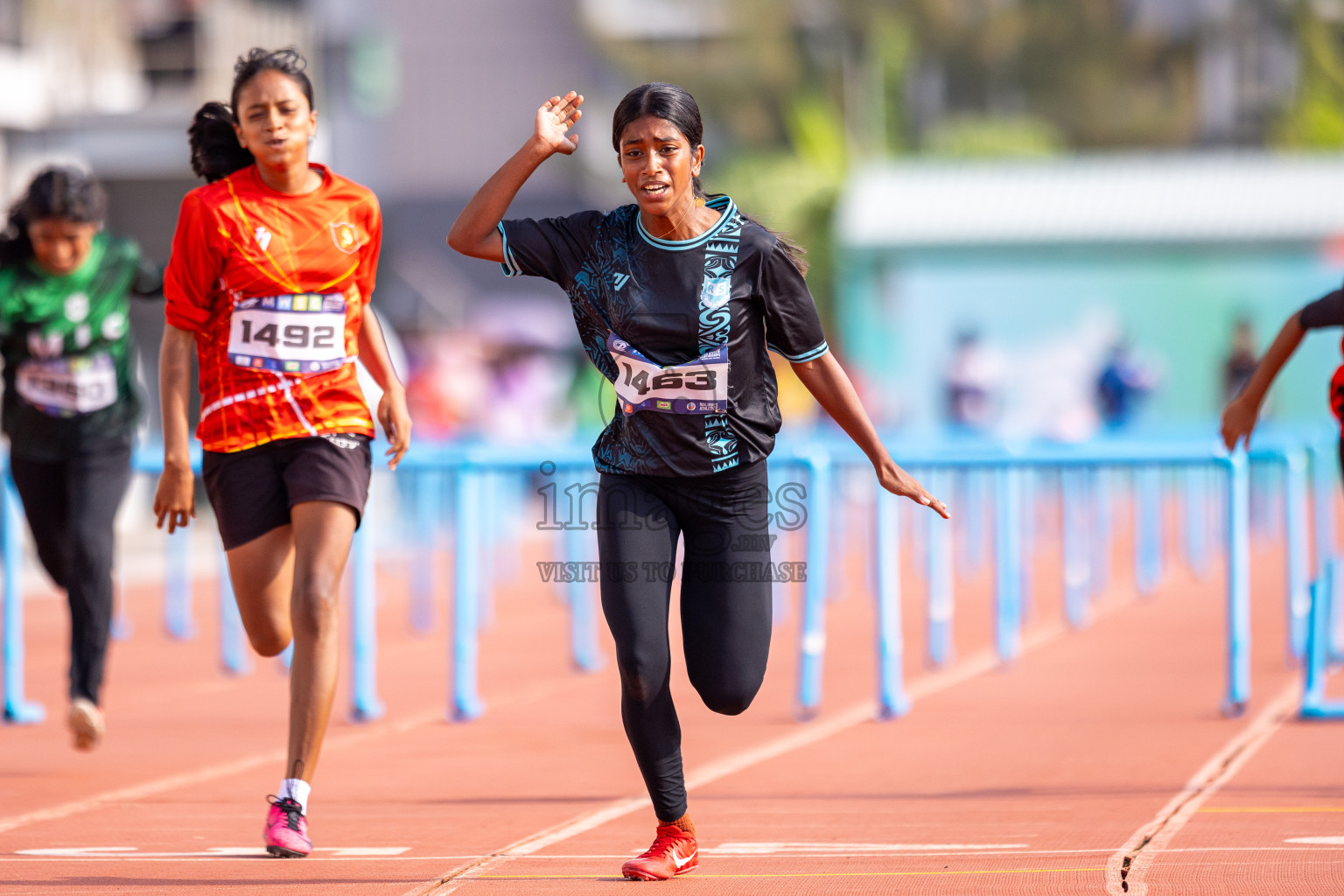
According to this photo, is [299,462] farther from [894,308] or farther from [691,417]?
[894,308]

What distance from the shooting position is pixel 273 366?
222 inches

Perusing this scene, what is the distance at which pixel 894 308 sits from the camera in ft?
101

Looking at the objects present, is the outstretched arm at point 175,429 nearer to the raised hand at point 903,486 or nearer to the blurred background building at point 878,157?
the blurred background building at point 878,157

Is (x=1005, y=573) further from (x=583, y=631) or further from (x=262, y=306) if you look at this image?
(x=262, y=306)

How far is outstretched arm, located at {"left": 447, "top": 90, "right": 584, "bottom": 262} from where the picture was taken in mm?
5023

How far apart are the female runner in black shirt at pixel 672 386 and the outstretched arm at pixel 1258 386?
1.46m

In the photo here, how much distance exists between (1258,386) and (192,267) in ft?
10.1

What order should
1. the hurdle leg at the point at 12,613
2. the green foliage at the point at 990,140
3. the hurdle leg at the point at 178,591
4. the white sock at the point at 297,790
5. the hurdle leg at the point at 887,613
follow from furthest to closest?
the green foliage at the point at 990,140, the hurdle leg at the point at 178,591, the hurdle leg at the point at 12,613, the hurdle leg at the point at 887,613, the white sock at the point at 297,790

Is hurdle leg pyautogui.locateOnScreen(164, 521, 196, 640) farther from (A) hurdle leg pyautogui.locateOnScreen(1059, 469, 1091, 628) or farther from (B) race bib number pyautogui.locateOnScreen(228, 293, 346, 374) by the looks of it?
(B) race bib number pyautogui.locateOnScreen(228, 293, 346, 374)

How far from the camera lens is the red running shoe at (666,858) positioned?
507 centimetres

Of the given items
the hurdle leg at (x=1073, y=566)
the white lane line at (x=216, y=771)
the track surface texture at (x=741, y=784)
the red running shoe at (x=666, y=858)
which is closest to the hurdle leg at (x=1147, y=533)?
the hurdle leg at (x=1073, y=566)

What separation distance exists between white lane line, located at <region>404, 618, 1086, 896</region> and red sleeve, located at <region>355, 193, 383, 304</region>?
5.25ft

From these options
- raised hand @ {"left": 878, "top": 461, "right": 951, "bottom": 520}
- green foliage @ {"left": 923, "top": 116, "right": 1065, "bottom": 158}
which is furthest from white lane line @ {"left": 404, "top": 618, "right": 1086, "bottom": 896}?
green foliage @ {"left": 923, "top": 116, "right": 1065, "bottom": 158}

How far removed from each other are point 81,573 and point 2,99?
603 inches
